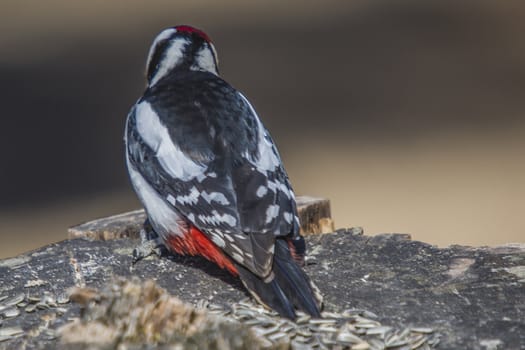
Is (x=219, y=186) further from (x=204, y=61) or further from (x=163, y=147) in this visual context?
(x=204, y=61)

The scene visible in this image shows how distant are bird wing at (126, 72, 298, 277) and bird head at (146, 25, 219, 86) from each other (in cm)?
28

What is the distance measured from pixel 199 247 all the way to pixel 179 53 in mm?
1239

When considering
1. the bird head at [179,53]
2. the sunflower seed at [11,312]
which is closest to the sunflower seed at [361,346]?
the sunflower seed at [11,312]

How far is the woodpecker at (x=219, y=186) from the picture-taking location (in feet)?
12.7

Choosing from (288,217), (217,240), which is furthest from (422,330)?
(217,240)

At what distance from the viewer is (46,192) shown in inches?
342

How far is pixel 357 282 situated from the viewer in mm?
4078

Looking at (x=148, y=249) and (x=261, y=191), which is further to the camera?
(x=148, y=249)

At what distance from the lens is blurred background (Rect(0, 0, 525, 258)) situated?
8.27 meters

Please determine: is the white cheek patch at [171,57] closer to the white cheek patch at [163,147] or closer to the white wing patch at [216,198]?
the white cheek patch at [163,147]

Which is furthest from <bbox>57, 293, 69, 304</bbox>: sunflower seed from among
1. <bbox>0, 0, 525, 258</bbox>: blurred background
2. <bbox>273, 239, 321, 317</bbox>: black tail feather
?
<bbox>0, 0, 525, 258</bbox>: blurred background

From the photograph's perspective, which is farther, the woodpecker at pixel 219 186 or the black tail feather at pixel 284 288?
the woodpecker at pixel 219 186

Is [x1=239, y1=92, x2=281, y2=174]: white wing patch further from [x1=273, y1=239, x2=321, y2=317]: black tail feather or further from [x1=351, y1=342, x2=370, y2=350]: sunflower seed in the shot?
[x1=351, y1=342, x2=370, y2=350]: sunflower seed

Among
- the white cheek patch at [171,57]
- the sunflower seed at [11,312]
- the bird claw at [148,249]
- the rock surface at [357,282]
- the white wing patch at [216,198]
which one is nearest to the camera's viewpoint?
the rock surface at [357,282]
